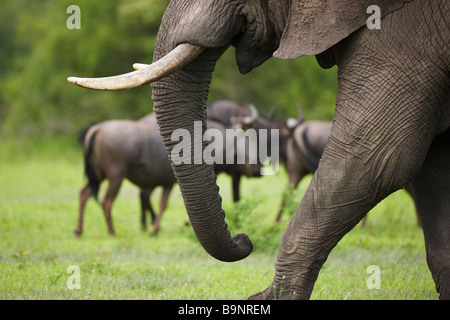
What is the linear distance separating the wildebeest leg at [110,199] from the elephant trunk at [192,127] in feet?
21.6

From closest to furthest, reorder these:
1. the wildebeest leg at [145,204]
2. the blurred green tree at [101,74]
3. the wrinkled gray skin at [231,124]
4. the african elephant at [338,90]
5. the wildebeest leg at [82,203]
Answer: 1. the african elephant at [338,90]
2. the wildebeest leg at [82,203]
3. the wildebeest leg at [145,204]
4. the wrinkled gray skin at [231,124]
5. the blurred green tree at [101,74]

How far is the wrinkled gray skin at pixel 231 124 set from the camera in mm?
13562

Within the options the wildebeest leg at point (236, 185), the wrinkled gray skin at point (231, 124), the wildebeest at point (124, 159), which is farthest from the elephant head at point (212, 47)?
the wildebeest leg at point (236, 185)

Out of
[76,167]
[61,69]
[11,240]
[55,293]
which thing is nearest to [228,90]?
[61,69]

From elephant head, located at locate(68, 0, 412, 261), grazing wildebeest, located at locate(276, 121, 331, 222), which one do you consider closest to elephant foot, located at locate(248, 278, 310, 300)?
elephant head, located at locate(68, 0, 412, 261)

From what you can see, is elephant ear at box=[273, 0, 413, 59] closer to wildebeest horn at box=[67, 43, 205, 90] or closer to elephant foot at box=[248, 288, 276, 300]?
wildebeest horn at box=[67, 43, 205, 90]

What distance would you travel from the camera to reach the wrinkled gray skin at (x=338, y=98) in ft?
15.0

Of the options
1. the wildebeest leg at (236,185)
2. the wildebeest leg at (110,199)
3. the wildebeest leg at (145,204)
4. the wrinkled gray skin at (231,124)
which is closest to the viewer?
the wildebeest leg at (110,199)

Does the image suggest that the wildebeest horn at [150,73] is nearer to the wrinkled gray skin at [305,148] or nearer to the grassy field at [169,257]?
the grassy field at [169,257]

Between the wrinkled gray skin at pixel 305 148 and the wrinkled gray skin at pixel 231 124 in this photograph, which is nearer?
the wrinkled gray skin at pixel 305 148

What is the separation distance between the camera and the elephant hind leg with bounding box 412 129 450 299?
5.74 meters

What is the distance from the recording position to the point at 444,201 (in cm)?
577

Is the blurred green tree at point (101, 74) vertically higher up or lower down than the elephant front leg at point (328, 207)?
higher up

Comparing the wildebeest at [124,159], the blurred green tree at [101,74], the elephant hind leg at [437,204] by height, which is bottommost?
the elephant hind leg at [437,204]
